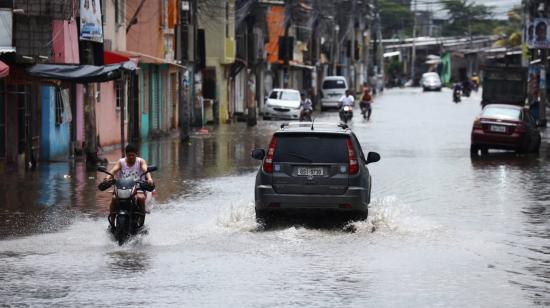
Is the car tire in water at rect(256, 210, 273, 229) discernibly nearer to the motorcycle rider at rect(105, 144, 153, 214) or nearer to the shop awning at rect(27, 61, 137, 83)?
the motorcycle rider at rect(105, 144, 153, 214)

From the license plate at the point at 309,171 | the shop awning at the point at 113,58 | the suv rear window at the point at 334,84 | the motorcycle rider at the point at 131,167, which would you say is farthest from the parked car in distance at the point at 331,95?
the motorcycle rider at the point at 131,167

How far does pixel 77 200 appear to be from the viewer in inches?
884

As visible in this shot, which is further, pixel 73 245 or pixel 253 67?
pixel 253 67

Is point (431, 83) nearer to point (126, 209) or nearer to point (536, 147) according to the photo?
point (536, 147)

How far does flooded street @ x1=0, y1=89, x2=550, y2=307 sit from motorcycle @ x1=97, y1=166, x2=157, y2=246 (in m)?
0.16

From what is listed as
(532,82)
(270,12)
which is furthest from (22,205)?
(270,12)

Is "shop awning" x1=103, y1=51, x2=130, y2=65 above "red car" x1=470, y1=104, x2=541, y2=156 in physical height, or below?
above

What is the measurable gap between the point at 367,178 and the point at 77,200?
5.95 metres

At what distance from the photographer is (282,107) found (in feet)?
211

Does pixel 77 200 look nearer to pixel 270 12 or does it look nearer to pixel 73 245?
pixel 73 245

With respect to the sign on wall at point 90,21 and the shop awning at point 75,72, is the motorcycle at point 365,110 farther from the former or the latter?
the shop awning at point 75,72

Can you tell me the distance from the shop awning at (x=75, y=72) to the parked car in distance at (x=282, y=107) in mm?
35348

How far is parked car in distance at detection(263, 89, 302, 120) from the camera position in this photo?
211 feet

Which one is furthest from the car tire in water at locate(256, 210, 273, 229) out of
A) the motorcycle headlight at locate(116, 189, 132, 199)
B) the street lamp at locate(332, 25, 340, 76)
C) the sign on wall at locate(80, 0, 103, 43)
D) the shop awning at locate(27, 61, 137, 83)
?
the street lamp at locate(332, 25, 340, 76)
